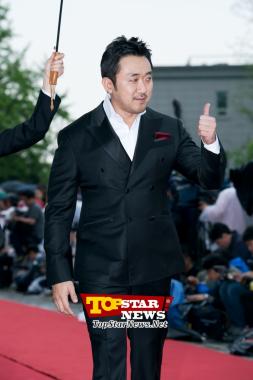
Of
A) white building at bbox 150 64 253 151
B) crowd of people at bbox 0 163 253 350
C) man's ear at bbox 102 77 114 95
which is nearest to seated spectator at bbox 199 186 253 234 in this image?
crowd of people at bbox 0 163 253 350

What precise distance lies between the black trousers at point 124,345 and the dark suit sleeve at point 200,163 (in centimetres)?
50

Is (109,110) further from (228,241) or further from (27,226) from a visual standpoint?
(27,226)

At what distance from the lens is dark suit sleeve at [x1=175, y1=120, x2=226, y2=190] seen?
459 centimetres

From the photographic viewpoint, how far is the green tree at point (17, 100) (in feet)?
155

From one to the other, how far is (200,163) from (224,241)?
677 centimetres

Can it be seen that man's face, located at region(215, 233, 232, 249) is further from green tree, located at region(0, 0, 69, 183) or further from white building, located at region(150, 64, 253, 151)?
white building, located at region(150, 64, 253, 151)

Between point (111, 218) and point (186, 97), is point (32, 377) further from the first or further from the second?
point (186, 97)

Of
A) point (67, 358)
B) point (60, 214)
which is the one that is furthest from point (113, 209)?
point (67, 358)

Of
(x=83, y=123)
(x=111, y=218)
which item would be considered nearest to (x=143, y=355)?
(x=111, y=218)

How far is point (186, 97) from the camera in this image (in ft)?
213

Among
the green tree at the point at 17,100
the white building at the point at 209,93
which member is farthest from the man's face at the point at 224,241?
the white building at the point at 209,93

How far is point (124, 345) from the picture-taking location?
477cm

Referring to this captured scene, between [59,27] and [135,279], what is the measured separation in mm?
1222

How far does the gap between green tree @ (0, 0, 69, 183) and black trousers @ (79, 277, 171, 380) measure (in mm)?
41636
